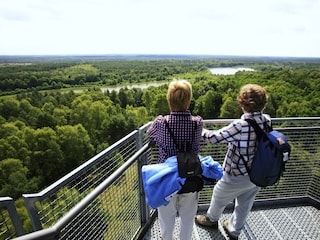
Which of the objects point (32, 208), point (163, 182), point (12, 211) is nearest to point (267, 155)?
point (163, 182)

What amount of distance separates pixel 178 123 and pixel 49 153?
26118 mm

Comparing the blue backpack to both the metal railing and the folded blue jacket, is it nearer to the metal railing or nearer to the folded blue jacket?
the folded blue jacket

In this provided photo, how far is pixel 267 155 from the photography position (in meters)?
2.07

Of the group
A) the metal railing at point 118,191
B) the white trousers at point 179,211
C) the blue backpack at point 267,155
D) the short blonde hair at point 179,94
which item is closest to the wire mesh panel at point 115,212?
the metal railing at point 118,191

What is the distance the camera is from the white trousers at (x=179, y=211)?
2113 millimetres

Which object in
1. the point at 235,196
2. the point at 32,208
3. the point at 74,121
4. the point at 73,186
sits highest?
the point at 32,208

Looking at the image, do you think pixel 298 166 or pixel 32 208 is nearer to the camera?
pixel 32 208

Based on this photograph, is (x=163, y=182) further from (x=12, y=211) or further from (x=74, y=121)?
(x=74, y=121)

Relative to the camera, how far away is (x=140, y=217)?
291 cm

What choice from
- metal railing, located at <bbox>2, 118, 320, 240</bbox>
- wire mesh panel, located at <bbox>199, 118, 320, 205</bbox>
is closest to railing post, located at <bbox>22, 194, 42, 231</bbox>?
metal railing, located at <bbox>2, 118, 320, 240</bbox>

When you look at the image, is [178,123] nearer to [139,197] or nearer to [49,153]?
[139,197]

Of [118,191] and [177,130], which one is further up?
[177,130]

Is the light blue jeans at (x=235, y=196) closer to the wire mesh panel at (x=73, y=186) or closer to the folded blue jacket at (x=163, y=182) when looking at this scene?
the folded blue jacket at (x=163, y=182)

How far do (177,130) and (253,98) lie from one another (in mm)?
701
